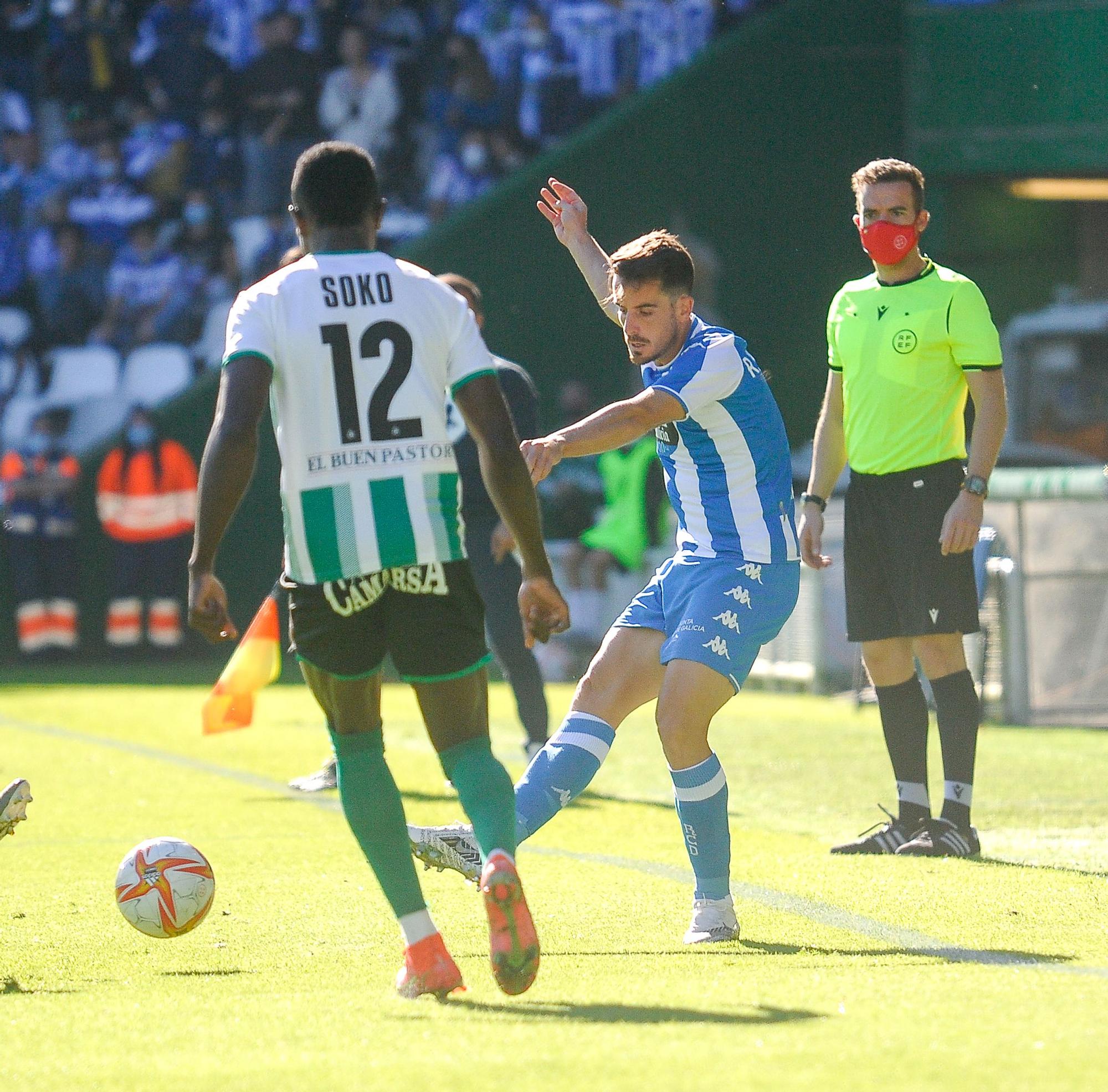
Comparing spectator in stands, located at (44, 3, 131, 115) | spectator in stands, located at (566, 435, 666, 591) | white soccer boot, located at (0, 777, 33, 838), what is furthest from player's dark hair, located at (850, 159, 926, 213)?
spectator in stands, located at (44, 3, 131, 115)

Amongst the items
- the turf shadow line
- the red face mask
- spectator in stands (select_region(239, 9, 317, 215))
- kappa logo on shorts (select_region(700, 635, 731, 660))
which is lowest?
the turf shadow line

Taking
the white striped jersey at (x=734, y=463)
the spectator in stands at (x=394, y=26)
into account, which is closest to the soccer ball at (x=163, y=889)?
the white striped jersey at (x=734, y=463)

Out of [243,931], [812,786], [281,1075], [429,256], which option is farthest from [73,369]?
[281,1075]

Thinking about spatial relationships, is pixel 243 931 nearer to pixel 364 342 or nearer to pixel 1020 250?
pixel 364 342

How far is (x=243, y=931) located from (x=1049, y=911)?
2337 millimetres

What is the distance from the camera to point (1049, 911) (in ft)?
18.9

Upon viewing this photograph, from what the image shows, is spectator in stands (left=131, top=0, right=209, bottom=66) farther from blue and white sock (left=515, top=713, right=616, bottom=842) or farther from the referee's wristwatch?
blue and white sock (left=515, top=713, right=616, bottom=842)

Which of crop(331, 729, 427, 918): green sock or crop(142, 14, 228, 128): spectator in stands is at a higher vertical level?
crop(142, 14, 228, 128): spectator in stands

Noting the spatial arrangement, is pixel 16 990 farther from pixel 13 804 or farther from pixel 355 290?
pixel 355 290

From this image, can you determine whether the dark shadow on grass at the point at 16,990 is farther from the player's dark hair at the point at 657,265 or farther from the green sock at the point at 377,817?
the player's dark hair at the point at 657,265

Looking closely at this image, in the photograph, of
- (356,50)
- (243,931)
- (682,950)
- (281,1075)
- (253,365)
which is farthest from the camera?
(356,50)

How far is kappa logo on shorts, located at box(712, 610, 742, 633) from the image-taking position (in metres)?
5.52

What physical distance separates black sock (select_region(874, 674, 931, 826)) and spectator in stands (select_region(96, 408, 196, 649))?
1216cm

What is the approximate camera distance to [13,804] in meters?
5.36
